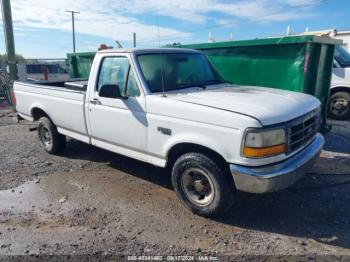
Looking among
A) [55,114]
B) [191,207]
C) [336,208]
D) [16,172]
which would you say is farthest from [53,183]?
[336,208]

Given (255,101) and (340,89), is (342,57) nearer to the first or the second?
(340,89)

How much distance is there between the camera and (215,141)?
3.48m

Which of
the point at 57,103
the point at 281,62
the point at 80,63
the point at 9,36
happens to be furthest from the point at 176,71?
the point at 9,36

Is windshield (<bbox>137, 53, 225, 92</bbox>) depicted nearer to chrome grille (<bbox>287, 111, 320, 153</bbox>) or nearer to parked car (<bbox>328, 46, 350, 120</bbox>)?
chrome grille (<bbox>287, 111, 320, 153</bbox>)

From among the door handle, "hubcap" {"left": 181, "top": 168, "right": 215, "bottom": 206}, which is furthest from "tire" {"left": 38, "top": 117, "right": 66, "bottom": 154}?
"hubcap" {"left": 181, "top": 168, "right": 215, "bottom": 206}

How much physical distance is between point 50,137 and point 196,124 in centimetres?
364

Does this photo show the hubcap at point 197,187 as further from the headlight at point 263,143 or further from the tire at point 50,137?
the tire at point 50,137

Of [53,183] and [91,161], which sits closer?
[53,183]

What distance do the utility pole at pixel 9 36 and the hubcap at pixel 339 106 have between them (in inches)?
416

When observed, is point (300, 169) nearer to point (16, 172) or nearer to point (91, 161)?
point (91, 161)

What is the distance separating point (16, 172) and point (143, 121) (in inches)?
108

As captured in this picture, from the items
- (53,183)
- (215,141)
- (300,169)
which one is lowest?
(53,183)

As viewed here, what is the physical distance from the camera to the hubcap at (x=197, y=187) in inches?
150

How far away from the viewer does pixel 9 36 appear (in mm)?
11773
